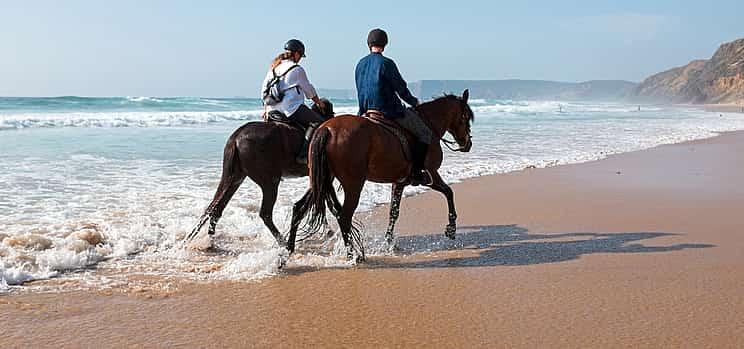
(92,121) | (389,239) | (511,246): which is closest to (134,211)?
(389,239)

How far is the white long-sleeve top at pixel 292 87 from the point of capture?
5.89 meters

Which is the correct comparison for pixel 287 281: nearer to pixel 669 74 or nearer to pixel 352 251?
pixel 352 251

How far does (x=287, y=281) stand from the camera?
469cm

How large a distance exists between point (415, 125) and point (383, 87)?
49cm

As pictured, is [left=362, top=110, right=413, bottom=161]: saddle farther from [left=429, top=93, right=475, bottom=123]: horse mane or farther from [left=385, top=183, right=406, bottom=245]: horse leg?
[left=429, top=93, right=475, bottom=123]: horse mane

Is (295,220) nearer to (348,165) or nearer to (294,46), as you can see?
(348,165)

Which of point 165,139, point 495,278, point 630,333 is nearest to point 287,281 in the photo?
point 495,278

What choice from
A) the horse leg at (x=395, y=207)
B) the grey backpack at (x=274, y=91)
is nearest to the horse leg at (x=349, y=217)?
the horse leg at (x=395, y=207)

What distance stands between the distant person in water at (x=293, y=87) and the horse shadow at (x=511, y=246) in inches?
61.3

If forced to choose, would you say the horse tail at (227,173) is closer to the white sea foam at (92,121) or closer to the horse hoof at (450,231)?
the horse hoof at (450,231)

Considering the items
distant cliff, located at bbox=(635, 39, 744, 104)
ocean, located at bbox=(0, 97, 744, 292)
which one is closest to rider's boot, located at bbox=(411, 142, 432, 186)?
ocean, located at bbox=(0, 97, 744, 292)

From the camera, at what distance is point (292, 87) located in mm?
5910

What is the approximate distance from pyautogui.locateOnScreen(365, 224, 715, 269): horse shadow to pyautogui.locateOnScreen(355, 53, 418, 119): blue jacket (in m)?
1.37

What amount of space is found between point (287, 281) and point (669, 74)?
505ft
